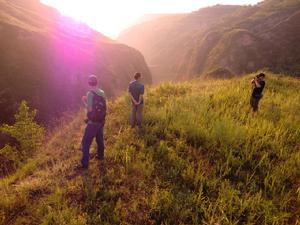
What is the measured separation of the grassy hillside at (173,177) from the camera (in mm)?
5895

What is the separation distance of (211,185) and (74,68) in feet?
149

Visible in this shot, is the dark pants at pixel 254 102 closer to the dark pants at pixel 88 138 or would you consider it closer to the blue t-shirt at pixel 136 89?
the blue t-shirt at pixel 136 89

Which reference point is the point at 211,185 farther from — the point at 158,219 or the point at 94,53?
the point at 94,53

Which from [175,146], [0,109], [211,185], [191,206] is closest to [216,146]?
[175,146]

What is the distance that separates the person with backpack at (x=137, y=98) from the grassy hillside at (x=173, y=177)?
0.45 meters

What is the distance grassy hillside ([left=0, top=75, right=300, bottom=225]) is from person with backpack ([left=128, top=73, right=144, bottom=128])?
17.6 inches

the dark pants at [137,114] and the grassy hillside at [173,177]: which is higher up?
the dark pants at [137,114]

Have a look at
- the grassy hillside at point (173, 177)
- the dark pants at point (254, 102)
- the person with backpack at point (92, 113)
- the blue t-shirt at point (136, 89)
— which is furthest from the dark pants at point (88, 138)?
the dark pants at point (254, 102)

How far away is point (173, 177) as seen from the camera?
7.12 meters

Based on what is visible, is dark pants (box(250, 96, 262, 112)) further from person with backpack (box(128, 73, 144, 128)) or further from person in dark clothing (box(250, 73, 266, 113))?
person with backpack (box(128, 73, 144, 128))

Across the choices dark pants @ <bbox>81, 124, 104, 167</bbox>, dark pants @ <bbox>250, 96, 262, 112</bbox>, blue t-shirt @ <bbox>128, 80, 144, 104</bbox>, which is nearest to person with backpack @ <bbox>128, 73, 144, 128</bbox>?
blue t-shirt @ <bbox>128, 80, 144, 104</bbox>

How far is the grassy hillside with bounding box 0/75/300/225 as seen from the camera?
5.89 metres

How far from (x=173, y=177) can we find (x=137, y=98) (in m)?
3.88

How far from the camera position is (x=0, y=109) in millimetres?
30953
